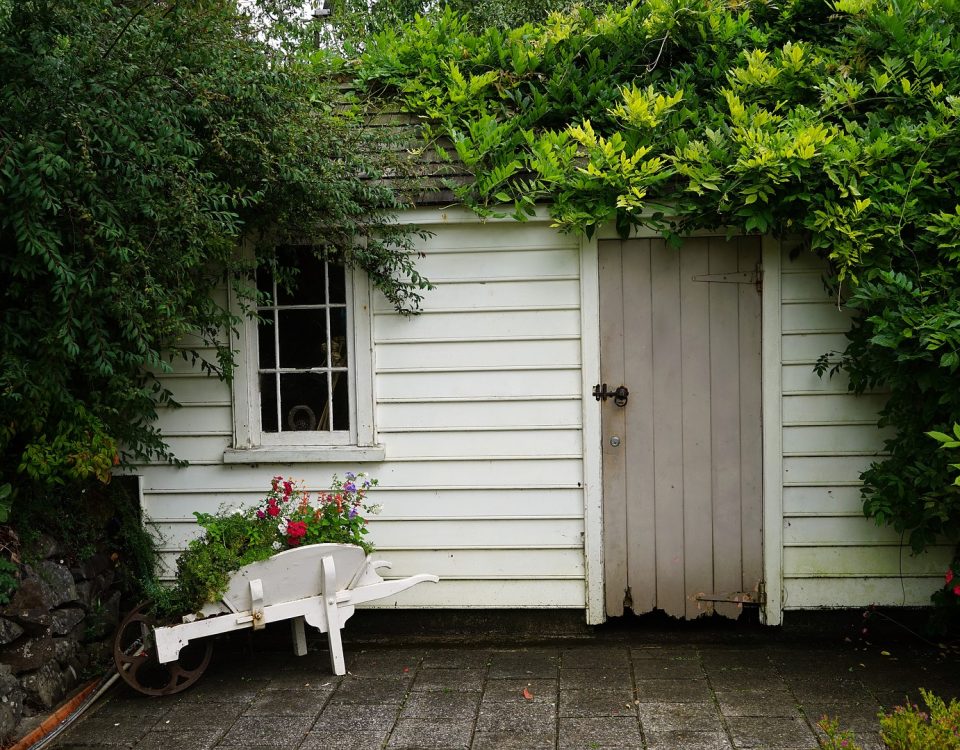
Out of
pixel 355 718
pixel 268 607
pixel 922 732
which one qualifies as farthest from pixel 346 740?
pixel 922 732

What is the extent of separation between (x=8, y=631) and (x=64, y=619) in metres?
0.48

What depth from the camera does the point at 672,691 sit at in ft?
16.1

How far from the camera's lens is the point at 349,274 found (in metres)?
5.89

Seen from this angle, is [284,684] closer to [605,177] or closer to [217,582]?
[217,582]

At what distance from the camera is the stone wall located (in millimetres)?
4672

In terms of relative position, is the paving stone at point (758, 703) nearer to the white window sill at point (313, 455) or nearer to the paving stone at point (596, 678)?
the paving stone at point (596, 678)

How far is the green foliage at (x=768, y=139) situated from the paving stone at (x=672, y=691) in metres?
1.44

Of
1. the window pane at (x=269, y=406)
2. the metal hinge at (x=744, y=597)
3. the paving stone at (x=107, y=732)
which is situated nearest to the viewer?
the paving stone at (x=107, y=732)

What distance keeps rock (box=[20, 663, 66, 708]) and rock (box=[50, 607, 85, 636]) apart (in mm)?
220

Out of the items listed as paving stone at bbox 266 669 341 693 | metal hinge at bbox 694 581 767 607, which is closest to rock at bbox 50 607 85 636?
paving stone at bbox 266 669 341 693

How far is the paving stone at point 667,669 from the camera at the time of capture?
512 cm

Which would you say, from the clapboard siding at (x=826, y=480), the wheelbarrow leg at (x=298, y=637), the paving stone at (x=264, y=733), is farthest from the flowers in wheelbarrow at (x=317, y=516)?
the clapboard siding at (x=826, y=480)

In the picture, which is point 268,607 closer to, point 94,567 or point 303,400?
point 94,567

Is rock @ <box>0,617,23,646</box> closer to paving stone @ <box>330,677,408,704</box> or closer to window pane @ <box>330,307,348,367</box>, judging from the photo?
paving stone @ <box>330,677,408,704</box>
